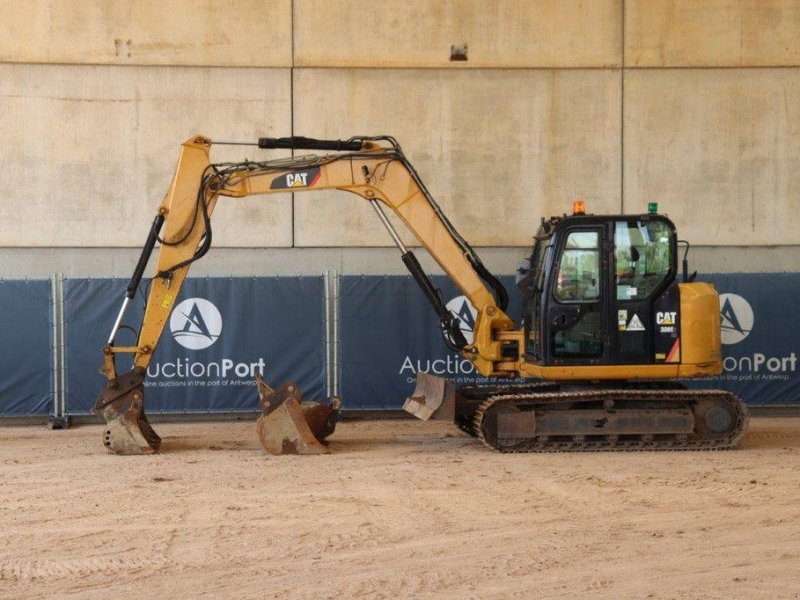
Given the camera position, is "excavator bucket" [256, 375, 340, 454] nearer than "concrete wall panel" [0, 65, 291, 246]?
Yes

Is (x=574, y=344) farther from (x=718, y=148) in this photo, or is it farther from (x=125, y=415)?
(x=718, y=148)

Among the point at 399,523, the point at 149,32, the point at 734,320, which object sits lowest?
the point at 399,523

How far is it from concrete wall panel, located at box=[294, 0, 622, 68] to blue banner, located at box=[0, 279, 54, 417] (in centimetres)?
536

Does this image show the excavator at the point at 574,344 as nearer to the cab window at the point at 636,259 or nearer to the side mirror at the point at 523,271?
the cab window at the point at 636,259

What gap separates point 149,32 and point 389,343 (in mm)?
6067

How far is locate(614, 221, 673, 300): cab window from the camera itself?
41.9 ft

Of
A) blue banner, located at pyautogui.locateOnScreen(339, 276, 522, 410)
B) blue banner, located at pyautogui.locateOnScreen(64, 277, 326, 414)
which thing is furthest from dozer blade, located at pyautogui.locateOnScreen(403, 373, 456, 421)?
blue banner, located at pyautogui.locateOnScreen(64, 277, 326, 414)

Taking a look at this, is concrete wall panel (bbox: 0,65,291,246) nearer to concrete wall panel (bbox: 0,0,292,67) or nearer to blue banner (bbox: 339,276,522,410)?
concrete wall panel (bbox: 0,0,292,67)

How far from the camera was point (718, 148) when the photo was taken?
1761 cm

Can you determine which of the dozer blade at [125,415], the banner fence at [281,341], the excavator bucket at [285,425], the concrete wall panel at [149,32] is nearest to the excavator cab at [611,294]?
the excavator bucket at [285,425]

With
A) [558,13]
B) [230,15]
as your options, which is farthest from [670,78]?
[230,15]

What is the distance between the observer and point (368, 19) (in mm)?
17406

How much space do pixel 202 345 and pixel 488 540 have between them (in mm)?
8720

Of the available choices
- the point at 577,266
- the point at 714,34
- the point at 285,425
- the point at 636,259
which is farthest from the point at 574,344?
the point at 714,34
